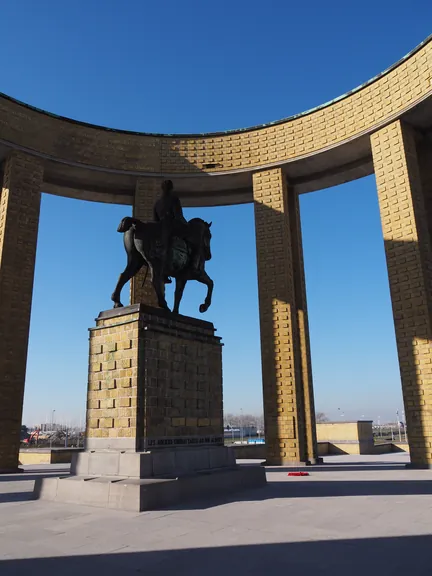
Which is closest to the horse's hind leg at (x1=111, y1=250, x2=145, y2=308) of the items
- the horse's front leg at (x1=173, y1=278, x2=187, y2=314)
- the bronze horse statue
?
the bronze horse statue

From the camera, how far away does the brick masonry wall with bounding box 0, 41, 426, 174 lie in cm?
1476

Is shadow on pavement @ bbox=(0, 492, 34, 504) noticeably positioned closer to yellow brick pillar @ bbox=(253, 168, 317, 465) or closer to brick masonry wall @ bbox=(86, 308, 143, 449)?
brick masonry wall @ bbox=(86, 308, 143, 449)

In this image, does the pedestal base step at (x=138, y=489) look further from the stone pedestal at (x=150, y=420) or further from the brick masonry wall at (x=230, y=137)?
the brick masonry wall at (x=230, y=137)

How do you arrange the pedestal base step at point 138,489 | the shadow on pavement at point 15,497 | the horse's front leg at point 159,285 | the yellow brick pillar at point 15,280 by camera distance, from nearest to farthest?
the pedestal base step at point 138,489, the shadow on pavement at point 15,497, the horse's front leg at point 159,285, the yellow brick pillar at point 15,280

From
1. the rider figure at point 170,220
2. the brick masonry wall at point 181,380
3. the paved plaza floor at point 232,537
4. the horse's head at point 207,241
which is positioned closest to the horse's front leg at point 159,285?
the rider figure at point 170,220

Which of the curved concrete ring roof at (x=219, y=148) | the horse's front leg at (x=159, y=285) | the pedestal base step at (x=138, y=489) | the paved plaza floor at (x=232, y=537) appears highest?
the curved concrete ring roof at (x=219, y=148)

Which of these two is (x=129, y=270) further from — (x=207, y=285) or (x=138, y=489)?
(x=138, y=489)

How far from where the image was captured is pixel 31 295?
15.3 metres

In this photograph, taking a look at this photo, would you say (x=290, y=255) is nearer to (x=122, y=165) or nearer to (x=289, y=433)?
(x=289, y=433)

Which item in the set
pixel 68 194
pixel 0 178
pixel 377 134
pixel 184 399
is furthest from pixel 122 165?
pixel 184 399

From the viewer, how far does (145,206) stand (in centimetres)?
1817

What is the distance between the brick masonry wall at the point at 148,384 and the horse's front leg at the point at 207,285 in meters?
0.99

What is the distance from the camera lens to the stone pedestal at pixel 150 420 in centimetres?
675

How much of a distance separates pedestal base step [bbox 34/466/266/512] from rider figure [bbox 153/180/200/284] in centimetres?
406
